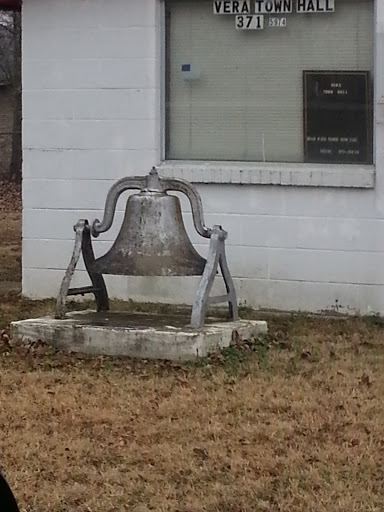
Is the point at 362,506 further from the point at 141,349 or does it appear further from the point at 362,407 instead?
the point at 141,349

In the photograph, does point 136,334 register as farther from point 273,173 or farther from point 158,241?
point 273,173

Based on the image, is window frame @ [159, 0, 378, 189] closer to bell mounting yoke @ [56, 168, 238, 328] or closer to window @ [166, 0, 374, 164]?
window @ [166, 0, 374, 164]

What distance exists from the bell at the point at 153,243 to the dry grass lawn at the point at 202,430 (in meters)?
0.71

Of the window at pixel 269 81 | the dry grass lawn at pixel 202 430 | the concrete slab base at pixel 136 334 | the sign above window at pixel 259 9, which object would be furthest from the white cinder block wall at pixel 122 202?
the concrete slab base at pixel 136 334

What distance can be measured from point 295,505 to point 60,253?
5.81 meters

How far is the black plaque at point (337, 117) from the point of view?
33.4ft

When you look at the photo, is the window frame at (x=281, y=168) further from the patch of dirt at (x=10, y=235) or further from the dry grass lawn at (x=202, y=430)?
the patch of dirt at (x=10, y=235)

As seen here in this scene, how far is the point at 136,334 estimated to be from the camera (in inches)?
332

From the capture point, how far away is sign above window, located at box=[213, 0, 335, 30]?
10.2m

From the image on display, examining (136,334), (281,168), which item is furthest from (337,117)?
(136,334)

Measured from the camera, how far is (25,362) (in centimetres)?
841

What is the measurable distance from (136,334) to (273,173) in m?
2.42

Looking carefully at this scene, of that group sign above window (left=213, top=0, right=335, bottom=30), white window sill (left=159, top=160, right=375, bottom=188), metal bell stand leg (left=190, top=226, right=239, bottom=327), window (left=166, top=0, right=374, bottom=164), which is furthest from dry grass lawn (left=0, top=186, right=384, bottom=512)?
sign above window (left=213, top=0, right=335, bottom=30)

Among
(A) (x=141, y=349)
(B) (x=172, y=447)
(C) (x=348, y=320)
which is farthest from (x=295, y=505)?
(C) (x=348, y=320)
